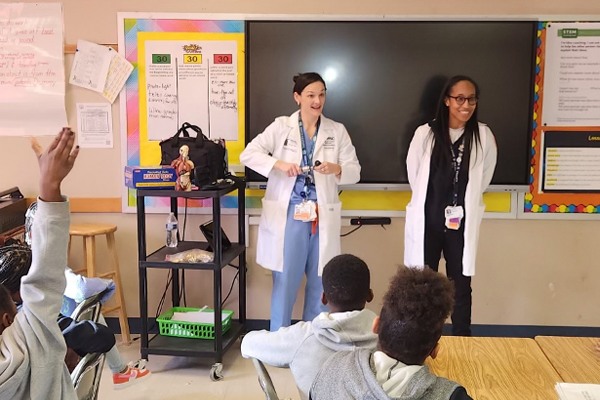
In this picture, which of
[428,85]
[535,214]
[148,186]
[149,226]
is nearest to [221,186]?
[148,186]

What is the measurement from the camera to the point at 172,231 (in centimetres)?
342

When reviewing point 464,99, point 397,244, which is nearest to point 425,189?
point 464,99

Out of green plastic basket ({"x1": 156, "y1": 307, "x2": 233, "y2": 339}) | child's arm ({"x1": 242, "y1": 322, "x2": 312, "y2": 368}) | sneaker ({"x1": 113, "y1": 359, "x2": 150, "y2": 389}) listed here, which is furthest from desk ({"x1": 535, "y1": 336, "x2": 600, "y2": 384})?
sneaker ({"x1": 113, "y1": 359, "x2": 150, "y2": 389})

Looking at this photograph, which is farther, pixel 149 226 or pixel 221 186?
pixel 149 226

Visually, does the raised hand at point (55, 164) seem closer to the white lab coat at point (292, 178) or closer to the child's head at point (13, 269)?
the child's head at point (13, 269)

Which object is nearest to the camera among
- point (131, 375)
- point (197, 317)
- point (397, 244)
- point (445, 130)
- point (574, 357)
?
point (574, 357)

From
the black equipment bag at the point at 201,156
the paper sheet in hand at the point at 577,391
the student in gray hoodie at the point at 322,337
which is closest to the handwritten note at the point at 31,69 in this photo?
the black equipment bag at the point at 201,156

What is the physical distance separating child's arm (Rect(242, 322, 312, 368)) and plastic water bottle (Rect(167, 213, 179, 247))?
179cm

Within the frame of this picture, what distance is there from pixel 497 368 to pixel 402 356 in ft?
1.70

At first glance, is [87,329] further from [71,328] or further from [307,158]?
[307,158]

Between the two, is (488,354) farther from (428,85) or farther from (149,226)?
(149,226)

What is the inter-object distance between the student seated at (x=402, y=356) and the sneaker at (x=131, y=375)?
197cm

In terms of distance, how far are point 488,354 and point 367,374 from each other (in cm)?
69

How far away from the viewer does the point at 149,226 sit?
A: 3643 mm
